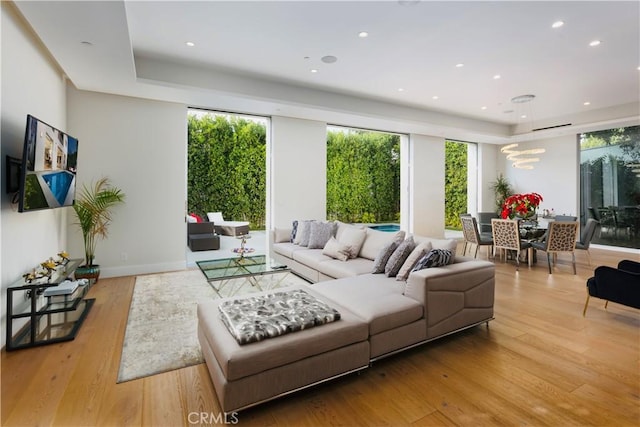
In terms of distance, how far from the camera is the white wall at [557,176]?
8203mm

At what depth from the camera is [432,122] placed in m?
7.44

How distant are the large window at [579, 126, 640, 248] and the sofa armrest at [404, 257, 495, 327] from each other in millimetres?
7068

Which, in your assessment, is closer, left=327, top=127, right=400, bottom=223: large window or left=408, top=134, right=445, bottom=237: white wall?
left=408, top=134, right=445, bottom=237: white wall

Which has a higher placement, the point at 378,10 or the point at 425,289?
the point at 378,10

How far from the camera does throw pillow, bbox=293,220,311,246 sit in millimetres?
5316

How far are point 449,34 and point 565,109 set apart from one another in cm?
538

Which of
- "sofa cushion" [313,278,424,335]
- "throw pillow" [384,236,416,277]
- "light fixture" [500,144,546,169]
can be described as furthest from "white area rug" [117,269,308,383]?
"light fixture" [500,144,546,169]

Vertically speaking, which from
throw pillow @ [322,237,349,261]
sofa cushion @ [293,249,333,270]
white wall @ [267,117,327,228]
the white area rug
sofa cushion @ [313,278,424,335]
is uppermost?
white wall @ [267,117,327,228]

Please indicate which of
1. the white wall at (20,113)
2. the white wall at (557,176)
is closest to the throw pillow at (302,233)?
the white wall at (20,113)

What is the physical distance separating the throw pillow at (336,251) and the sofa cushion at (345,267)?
8 centimetres

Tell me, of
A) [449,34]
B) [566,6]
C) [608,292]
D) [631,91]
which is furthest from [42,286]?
[631,91]

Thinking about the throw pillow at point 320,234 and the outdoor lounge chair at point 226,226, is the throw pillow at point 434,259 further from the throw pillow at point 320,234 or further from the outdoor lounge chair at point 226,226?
the outdoor lounge chair at point 226,226

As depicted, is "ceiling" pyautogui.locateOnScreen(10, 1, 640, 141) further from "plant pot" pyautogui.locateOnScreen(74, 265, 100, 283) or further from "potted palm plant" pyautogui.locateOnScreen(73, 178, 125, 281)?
"plant pot" pyautogui.locateOnScreen(74, 265, 100, 283)

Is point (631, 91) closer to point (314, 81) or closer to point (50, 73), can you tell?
point (314, 81)
